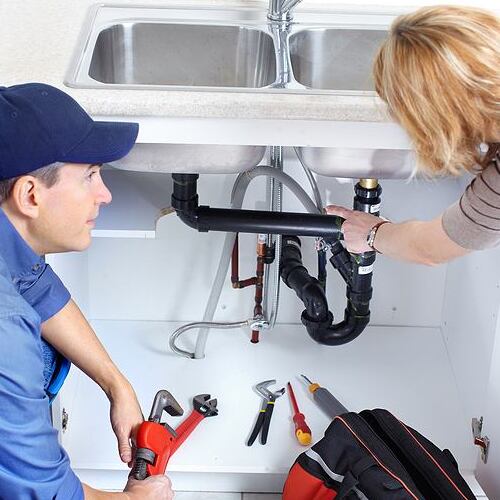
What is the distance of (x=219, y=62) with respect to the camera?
229cm

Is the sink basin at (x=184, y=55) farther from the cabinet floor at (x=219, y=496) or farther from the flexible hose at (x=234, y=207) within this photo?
the cabinet floor at (x=219, y=496)

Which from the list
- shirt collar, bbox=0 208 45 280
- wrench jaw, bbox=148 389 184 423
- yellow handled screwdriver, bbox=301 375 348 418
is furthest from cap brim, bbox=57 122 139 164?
yellow handled screwdriver, bbox=301 375 348 418

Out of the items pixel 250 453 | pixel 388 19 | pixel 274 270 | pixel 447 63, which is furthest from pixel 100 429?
pixel 447 63

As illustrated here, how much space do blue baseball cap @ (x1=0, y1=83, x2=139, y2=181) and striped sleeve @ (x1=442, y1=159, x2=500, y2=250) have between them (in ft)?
1.88

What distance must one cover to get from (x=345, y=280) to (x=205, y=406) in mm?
490

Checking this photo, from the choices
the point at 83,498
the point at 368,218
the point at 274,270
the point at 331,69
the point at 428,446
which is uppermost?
the point at 331,69

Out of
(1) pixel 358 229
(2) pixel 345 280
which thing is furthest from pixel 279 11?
(2) pixel 345 280

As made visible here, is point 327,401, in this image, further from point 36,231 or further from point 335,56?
point 36,231

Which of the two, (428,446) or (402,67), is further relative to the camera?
(428,446)

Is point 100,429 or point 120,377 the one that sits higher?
point 120,377

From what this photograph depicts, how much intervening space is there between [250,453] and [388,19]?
1.12 meters

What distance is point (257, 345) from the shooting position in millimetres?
2680

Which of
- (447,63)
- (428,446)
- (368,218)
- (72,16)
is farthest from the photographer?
(72,16)

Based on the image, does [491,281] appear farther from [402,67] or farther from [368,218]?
[402,67]
